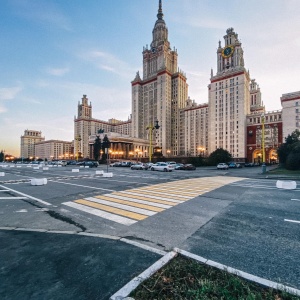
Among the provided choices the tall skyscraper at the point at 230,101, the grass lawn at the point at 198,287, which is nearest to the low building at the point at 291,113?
the tall skyscraper at the point at 230,101

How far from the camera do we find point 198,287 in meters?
2.73

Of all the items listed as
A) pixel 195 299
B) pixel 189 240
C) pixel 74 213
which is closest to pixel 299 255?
pixel 189 240

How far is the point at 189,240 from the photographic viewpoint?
14.8 ft

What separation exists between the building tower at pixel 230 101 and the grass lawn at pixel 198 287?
93.4 metres

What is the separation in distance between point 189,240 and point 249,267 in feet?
4.78

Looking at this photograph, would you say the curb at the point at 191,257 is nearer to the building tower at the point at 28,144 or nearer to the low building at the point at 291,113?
the low building at the point at 291,113

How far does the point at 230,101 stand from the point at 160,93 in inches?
1818

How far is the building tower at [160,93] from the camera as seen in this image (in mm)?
121000

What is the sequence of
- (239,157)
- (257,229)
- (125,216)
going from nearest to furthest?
(257,229), (125,216), (239,157)

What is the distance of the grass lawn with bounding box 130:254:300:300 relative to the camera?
252 cm

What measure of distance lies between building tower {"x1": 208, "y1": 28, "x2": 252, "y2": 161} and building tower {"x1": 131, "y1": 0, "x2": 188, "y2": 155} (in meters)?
30.5

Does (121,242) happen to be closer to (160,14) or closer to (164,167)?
(164,167)

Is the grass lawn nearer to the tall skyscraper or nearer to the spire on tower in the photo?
the tall skyscraper

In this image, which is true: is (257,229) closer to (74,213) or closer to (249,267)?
(249,267)
